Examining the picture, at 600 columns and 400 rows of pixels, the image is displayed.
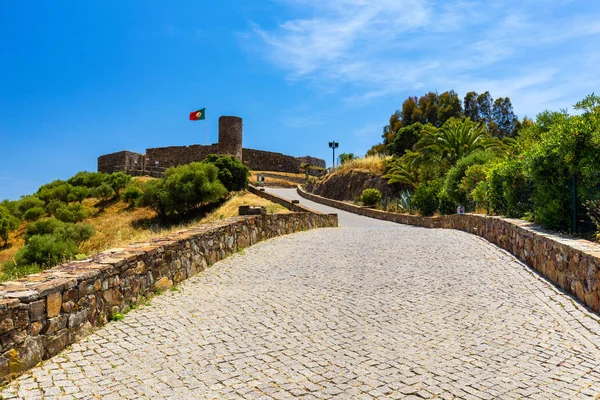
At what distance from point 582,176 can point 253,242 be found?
23.9ft

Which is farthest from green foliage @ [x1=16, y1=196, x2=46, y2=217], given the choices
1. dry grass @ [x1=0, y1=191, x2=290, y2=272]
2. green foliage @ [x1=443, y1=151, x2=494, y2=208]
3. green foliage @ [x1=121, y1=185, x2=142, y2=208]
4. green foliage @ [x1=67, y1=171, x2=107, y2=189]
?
green foliage @ [x1=443, y1=151, x2=494, y2=208]

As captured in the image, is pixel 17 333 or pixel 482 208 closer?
pixel 17 333

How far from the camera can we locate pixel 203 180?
3500 centimetres

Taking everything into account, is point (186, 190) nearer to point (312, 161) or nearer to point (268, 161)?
point (268, 161)

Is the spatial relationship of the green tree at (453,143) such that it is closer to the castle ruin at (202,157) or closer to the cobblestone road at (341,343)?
the cobblestone road at (341,343)

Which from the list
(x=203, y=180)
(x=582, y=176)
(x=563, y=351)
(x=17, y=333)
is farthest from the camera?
(x=203, y=180)

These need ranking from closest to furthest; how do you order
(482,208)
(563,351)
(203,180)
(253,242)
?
(563,351)
(253,242)
(482,208)
(203,180)

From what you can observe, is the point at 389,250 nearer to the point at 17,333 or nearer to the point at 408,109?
the point at 17,333

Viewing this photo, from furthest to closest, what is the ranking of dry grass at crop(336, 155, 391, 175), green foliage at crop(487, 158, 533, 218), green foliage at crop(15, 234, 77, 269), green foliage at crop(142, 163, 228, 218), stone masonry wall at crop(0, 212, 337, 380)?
dry grass at crop(336, 155, 391, 175)
green foliage at crop(142, 163, 228, 218)
green foliage at crop(15, 234, 77, 269)
green foliage at crop(487, 158, 533, 218)
stone masonry wall at crop(0, 212, 337, 380)

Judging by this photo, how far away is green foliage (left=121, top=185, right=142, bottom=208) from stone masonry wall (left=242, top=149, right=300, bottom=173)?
74.0 feet

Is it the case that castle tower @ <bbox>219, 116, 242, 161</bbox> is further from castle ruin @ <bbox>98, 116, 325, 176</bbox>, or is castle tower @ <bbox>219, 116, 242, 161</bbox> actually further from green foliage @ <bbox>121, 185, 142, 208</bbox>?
green foliage @ <bbox>121, 185, 142, 208</bbox>

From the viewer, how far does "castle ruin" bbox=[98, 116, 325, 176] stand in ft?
177

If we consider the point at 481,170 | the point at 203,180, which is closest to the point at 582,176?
the point at 481,170

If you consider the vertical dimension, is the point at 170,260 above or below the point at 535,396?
above
